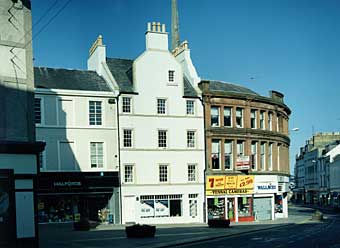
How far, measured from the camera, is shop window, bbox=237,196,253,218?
51406 mm

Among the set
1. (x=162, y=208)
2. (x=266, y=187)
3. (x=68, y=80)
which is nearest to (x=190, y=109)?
(x=162, y=208)

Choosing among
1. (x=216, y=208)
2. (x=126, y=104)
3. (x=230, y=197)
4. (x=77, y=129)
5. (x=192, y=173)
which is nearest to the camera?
(x=77, y=129)

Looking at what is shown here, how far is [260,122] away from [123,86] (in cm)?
1587

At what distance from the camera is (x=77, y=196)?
43.2 m

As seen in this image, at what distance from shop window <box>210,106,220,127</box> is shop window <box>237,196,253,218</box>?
26.1 ft

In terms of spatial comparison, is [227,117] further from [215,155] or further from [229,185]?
[229,185]

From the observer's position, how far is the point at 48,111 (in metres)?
42.0

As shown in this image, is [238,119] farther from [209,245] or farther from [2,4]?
[2,4]

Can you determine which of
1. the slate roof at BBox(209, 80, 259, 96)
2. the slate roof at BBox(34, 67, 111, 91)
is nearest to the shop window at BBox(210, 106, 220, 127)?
the slate roof at BBox(209, 80, 259, 96)

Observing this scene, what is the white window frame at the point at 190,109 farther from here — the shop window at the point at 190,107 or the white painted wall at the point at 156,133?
the white painted wall at the point at 156,133

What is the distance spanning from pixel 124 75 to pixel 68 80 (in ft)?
16.9

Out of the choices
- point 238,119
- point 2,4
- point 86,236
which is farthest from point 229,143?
point 2,4

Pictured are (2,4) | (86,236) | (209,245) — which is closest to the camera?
(2,4)

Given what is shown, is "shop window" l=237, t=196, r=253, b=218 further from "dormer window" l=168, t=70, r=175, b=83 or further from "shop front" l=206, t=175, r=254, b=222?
"dormer window" l=168, t=70, r=175, b=83
